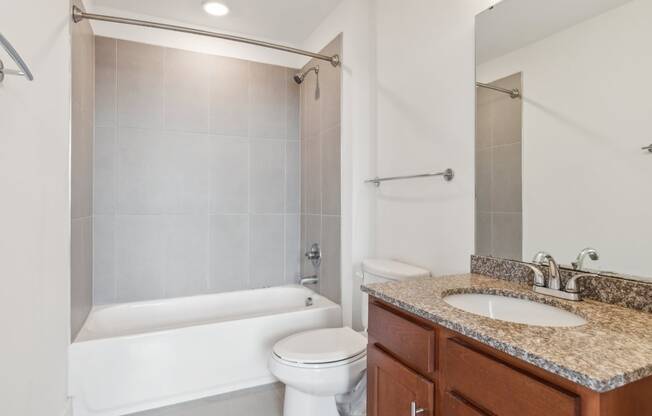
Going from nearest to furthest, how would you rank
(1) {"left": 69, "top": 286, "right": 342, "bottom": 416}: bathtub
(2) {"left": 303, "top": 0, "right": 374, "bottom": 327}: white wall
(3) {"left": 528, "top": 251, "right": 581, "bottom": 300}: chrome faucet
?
(3) {"left": 528, "top": 251, "right": 581, "bottom": 300}: chrome faucet, (1) {"left": 69, "top": 286, "right": 342, "bottom": 416}: bathtub, (2) {"left": 303, "top": 0, "right": 374, "bottom": 327}: white wall

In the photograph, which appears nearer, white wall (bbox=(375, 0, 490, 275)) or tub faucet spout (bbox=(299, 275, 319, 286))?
white wall (bbox=(375, 0, 490, 275))

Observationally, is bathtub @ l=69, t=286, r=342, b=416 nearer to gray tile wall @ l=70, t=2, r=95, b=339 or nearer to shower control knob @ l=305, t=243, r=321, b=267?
gray tile wall @ l=70, t=2, r=95, b=339

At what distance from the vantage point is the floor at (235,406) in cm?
194

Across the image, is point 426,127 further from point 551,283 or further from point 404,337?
point 404,337

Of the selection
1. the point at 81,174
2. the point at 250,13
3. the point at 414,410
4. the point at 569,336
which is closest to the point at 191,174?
the point at 81,174

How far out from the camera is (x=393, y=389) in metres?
1.10

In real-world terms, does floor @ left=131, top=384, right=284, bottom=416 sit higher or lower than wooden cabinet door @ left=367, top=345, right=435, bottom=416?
lower

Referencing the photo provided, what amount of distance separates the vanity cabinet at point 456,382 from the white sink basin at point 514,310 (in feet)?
0.72

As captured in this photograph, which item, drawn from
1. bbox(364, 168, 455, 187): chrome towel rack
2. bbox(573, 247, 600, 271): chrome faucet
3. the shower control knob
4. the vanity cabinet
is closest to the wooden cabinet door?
the vanity cabinet

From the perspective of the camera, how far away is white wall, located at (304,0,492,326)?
1.58 m

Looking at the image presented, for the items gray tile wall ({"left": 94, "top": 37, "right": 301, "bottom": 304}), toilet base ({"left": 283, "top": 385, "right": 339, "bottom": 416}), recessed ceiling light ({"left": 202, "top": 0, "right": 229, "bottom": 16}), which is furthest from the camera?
gray tile wall ({"left": 94, "top": 37, "right": 301, "bottom": 304})

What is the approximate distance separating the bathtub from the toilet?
Result: 420 mm

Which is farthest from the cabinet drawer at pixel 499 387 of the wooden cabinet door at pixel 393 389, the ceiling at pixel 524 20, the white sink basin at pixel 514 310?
the ceiling at pixel 524 20

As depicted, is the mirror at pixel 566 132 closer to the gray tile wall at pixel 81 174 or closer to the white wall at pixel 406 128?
the white wall at pixel 406 128
